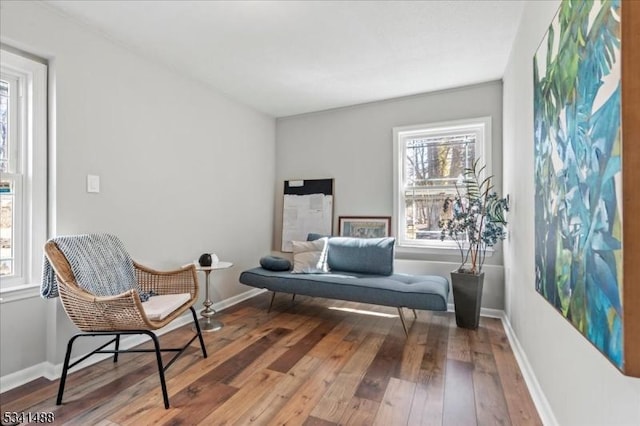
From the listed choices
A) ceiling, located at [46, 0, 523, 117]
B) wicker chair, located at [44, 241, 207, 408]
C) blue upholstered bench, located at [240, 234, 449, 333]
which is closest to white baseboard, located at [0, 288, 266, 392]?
wicker chair, located at [44, 241, 207, 408]

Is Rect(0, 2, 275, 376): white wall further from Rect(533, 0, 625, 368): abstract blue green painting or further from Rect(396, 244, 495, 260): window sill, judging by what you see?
Rect(533, 0, 625, 368): abstract blue green painting

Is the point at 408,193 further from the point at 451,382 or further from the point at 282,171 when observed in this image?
the point at 451,382

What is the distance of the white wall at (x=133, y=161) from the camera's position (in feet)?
6.44

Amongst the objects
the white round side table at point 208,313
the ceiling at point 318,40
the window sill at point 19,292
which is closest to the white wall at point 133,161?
the window sill at point 19,292

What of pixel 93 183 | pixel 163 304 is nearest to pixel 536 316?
pixel 163 304

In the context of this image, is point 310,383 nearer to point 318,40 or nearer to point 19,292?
point 19,292

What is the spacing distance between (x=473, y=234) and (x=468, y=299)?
606 mm

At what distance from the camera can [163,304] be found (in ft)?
6.41

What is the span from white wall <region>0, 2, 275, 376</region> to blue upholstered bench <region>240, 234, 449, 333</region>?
81 centimetres

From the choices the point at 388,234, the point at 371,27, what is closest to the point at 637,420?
the point at 371,27

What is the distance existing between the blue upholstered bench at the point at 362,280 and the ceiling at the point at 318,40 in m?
Result: 1.72

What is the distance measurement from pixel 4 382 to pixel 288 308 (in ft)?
7.13

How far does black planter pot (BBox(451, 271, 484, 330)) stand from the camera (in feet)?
8.87

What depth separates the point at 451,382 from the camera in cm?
189
